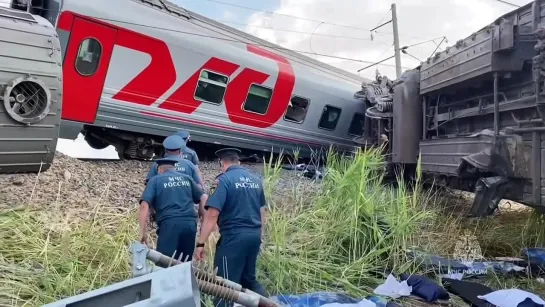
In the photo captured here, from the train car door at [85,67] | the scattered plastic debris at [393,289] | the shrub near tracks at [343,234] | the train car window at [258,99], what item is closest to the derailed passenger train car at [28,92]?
the shrub near tracks at [343,234]

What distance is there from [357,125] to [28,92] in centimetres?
883

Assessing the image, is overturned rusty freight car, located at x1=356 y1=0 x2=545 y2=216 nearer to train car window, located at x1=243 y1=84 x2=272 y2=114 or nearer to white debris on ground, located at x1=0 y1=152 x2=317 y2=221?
white debris on ground, located at x1=0 y1=152 x2=317 y2=221

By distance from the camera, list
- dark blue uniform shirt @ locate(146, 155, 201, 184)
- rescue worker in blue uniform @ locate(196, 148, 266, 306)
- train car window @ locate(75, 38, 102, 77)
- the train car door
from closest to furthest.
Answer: rescue worker in blue uniform @ locate(196, 148, 266, 306)
dark blue uniform shirt @ locate(146, 155, 201, 184)
the train car door
train car window @ locate(75, 38, 102, 77)

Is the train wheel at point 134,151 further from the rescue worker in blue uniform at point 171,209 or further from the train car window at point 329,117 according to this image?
the rescue worker in blue uniform at point 171,209

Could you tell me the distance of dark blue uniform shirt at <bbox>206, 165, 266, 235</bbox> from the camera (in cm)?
402

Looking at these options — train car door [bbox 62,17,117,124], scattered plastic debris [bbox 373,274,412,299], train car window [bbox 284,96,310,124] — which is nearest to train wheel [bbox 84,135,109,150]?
train car door [bbox 62,17,117,124]

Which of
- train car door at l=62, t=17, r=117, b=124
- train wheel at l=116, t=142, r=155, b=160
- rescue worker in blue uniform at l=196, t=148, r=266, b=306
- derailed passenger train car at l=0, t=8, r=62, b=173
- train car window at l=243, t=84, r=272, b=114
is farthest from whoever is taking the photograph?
train car window at l=243, t=84, r=272, b=114

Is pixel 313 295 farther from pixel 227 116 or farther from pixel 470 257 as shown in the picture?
pixel 227 116

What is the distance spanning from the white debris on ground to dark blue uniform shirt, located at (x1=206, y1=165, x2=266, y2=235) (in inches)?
71.8

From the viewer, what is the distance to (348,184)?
18.1ft

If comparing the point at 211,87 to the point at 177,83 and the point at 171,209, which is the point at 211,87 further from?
the point at 171,209

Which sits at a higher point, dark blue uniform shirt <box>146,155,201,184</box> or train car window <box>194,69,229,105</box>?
train car window <box>194,69,229,105</box>

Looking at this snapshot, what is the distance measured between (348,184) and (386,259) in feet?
2.92

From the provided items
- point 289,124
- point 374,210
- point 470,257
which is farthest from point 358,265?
point 289,124
